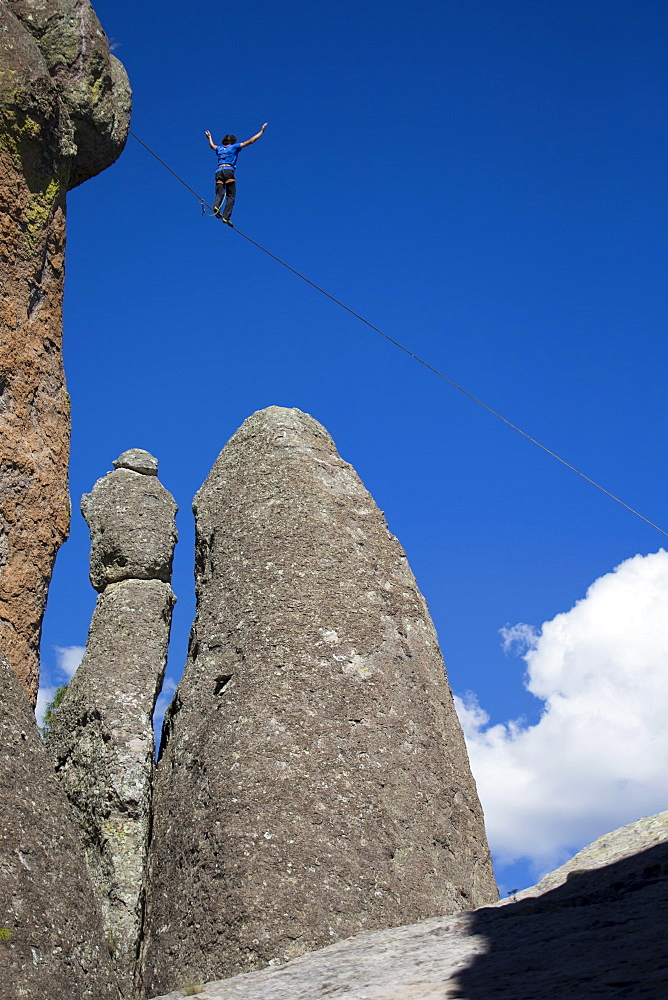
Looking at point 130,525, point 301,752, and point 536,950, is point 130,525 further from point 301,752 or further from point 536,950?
point 536,950

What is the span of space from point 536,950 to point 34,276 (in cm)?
736

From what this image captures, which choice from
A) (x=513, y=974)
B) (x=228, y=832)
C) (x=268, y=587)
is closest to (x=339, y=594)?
(x=268, y=587)

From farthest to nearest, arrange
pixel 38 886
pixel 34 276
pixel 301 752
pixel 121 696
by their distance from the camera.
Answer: pixel 34 276
pixel 121 696
pixel 301 752
pixel 38 886

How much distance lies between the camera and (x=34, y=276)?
9.37 m

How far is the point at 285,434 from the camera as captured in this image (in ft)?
34.9

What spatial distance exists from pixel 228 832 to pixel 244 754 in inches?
25.4

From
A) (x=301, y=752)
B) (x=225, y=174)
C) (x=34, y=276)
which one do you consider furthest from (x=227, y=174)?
(x=301, y=752)

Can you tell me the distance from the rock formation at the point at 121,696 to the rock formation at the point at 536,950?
1.54 metres

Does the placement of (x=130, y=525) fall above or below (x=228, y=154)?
below

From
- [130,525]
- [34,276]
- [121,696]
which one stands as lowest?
[121,696]

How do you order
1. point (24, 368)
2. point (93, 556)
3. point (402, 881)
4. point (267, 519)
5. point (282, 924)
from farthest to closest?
point (93, 556)
point (267, 519)
point (24, 368)
point (402, 881)
point (282, 924)

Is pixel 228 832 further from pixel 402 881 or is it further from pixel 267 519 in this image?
pixel 267 519

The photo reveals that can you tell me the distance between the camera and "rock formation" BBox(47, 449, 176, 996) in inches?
317

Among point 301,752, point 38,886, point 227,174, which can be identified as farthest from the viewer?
point 227,174
